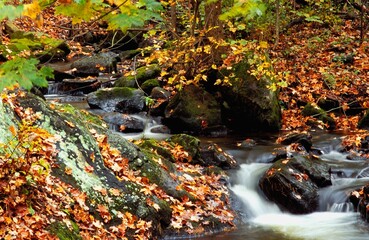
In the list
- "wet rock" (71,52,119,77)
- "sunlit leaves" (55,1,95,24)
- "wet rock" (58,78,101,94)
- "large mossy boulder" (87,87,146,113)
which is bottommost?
"large mossy boulder" (87,87,146,113)

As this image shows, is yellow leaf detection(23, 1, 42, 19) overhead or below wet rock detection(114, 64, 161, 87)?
below

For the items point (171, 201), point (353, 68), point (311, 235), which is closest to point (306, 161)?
point (311, 235)

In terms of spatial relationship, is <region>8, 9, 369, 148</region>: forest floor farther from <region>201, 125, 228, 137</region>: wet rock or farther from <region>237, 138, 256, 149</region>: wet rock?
<region>237, 138, 256, 149</region>: wet rock

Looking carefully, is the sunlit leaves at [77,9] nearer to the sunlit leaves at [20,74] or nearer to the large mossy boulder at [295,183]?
the sunlit leaves at [20,74]

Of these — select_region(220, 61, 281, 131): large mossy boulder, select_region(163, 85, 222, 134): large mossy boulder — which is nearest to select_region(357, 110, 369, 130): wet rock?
select_region(220, 61, 281, 131): large mossy boulder

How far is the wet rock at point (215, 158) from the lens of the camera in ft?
29.0

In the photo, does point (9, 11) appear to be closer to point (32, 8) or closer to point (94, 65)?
point (32, 8)

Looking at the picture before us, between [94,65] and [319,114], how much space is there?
28.7 feet

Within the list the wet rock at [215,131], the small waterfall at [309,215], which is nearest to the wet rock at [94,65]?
the wet rock at [215,131]

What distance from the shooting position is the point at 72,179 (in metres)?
5.62

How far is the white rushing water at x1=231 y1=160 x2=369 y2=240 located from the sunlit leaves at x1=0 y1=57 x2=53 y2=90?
207 inches

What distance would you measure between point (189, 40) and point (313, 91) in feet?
16.1

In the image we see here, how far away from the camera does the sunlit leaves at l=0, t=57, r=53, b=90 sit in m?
2.50

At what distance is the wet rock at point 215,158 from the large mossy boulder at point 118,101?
4.50 meters
